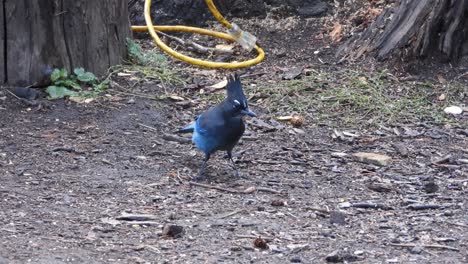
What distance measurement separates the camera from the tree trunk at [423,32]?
6.63m

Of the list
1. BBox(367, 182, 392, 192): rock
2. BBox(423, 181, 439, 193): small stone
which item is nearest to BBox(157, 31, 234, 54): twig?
BBox(367, 182, 392, 192): rock

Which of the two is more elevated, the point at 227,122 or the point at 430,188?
the point at 227,122

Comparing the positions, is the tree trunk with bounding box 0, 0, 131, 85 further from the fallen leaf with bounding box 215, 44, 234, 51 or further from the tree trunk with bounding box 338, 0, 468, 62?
the tree trunk with bounding box 338, 0, 468, 62

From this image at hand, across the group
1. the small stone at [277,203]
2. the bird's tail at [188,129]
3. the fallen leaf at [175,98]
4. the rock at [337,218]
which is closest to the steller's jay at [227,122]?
the bird's tail at [188,129]

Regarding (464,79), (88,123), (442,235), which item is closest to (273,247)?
(442,235)

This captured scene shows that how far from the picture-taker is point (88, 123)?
5.79m

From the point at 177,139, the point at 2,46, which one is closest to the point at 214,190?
the point at 177,139

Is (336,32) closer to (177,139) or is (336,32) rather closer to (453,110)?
(453,110)

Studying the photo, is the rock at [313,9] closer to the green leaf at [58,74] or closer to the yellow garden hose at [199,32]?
the yellow garden hose at [199,32]

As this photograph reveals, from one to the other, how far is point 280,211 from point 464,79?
2750 millimetres

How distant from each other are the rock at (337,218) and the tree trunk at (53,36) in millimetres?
2542

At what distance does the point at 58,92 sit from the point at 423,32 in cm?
267

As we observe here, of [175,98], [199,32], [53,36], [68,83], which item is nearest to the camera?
[53,36]

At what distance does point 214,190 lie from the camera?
487 centimetres
